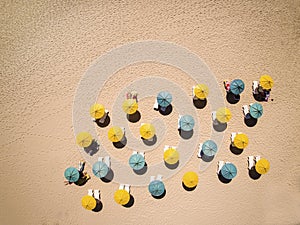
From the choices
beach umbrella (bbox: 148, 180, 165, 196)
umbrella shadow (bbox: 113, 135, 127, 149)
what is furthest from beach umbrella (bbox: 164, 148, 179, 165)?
umbrella shadow (bbox: 113, 135, 127, 149)

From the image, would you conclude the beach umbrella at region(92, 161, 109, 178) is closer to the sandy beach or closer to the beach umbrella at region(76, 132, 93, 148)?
the sandy beach

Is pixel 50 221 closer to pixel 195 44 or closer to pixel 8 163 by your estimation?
pixel 8 163

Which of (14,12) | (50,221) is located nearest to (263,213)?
(50,221)

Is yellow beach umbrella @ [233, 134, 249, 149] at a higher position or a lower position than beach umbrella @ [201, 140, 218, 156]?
higher

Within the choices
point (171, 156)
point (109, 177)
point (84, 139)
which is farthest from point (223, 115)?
point (84, 139)

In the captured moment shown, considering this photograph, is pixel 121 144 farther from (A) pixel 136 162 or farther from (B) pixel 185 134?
(B) pixel 185 134

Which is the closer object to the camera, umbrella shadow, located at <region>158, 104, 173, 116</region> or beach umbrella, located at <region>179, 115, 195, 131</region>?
beach umbrella, located at <region>179, 115, 195, 131</region>

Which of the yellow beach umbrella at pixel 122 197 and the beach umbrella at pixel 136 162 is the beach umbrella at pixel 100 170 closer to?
the yellow beach umbrella at pixel 122 197

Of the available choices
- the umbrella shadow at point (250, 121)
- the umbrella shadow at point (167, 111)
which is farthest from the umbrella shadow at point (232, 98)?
the umbrella shadow at point (167, 111)
